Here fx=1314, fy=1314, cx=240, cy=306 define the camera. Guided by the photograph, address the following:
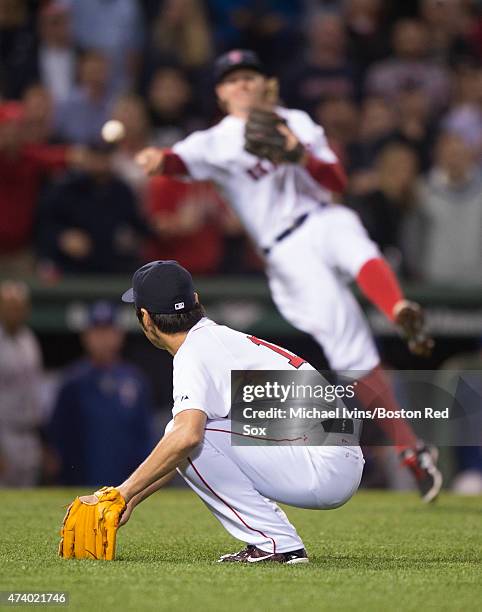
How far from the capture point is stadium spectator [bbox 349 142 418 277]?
33.9 feet

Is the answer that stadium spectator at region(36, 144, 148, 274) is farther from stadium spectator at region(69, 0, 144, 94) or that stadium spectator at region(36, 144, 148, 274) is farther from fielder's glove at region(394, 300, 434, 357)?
fielder's glove at region(394, 300, 434, 357)

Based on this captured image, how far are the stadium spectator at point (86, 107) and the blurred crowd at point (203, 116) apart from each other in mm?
11

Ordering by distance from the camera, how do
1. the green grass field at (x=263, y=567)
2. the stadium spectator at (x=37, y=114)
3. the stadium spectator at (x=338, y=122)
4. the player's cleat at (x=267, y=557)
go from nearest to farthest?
the green grass field at (x=263, y=567), the player's cleat at (x=267, y=557), the stadium spectator at (x=37, y=114), the stadium spectator at (x=338, y=122)

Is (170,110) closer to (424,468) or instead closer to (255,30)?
(255,30)

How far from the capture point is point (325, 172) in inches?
267

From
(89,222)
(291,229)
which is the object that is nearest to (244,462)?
(291,229)

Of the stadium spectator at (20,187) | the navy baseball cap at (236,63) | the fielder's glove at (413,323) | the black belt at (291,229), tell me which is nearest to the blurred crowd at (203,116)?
the stadium spectator at (20,187)

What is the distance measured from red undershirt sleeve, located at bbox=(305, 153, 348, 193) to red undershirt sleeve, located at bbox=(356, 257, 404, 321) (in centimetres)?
46

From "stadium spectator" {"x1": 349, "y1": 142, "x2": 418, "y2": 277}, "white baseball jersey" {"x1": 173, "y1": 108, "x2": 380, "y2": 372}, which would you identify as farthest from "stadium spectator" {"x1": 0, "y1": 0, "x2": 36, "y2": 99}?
"white baseball jersey" {"x1": 173, "y1": 108, "x2": 380, "y2": 372}

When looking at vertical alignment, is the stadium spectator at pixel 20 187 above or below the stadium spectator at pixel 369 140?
below

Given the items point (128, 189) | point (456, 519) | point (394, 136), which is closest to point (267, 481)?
point (456, 519)

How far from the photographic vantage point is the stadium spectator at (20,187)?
974 cm

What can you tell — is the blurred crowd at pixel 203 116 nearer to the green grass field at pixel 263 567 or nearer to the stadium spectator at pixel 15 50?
the stadium spectator at pixel 15 50

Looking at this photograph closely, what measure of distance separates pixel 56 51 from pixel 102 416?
3.35m
